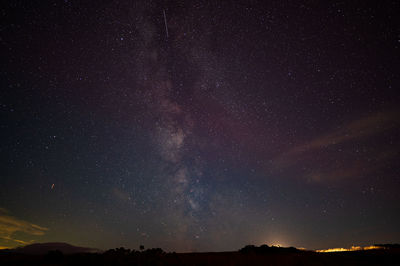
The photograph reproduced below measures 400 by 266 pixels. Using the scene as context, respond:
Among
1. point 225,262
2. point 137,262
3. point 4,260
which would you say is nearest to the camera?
point 137,262

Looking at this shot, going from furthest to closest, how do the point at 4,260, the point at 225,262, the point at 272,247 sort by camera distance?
the point at 272,247
the point at 225,262
the point at 4,260

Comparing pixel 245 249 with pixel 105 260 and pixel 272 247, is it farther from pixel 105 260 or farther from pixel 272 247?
pixel 105 260

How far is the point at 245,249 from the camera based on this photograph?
16.9 m

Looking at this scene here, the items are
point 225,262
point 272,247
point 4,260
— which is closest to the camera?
point 4,260

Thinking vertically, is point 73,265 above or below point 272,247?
below

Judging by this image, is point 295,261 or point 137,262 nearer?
point 137,262

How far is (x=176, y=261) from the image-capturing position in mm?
10391

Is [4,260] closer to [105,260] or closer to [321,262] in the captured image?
[105,260]

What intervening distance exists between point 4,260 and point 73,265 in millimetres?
3561

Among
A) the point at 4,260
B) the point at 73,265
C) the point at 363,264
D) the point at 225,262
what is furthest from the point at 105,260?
the point at 363,264

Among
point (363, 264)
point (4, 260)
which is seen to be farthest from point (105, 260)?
point (363, 264)

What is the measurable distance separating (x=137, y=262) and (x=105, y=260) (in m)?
1.46

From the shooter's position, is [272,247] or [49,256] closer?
[49,256]

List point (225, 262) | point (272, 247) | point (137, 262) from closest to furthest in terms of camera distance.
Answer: point (137, 262)
point (225, 262)
point (272, 247)
